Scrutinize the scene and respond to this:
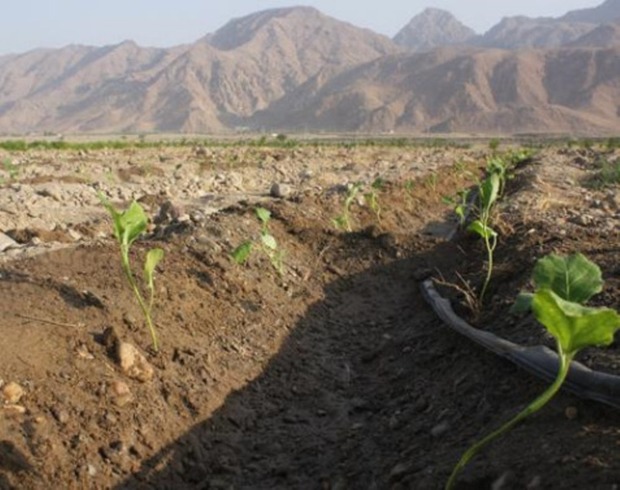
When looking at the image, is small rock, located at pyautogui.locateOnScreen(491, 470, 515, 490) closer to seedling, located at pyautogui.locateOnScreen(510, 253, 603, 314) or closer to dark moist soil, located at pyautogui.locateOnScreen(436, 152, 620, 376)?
seedling, located at pyautogui.locateOnScreen(510, 253, 603, 314)

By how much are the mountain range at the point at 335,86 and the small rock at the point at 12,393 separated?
291 feet

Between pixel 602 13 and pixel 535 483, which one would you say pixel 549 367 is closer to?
pixel 535 483

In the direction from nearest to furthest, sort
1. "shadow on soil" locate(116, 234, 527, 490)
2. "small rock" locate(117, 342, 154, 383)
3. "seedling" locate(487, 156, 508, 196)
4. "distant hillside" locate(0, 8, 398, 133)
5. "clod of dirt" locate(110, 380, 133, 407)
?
1. "shadow on soil" locate(116, 234, 527, 490)
2. "clod of dirt" locate(110, 380, 133, 407)
3. "small rock" locate(117, 342, 154, 383)
4. "seedling" locate(487, 156, 508, 196)
5. "distant hillside" locate(0, 8, 398, 133)

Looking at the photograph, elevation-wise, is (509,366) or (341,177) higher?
(509,366)

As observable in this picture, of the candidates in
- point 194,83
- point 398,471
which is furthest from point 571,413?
point 194,83

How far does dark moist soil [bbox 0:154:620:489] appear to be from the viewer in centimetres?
306

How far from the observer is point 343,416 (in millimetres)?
4277

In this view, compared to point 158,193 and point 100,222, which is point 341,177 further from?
point 100,222

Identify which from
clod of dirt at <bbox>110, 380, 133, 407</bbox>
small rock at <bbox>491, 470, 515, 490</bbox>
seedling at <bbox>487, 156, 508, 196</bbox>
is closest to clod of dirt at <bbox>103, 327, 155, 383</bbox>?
clod of dirt at <bbox>110, 380, 133, 407</bbox>

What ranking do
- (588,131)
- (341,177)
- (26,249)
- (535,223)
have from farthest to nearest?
(588,131) < (341,177) < (535,223) < (26,249)

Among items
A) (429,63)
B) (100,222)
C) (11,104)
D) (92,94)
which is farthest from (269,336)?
(11,104)

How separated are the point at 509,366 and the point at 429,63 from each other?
11824 centimetres

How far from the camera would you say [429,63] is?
382 ft

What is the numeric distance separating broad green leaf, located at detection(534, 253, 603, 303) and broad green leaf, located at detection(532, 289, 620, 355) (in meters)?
0.57
